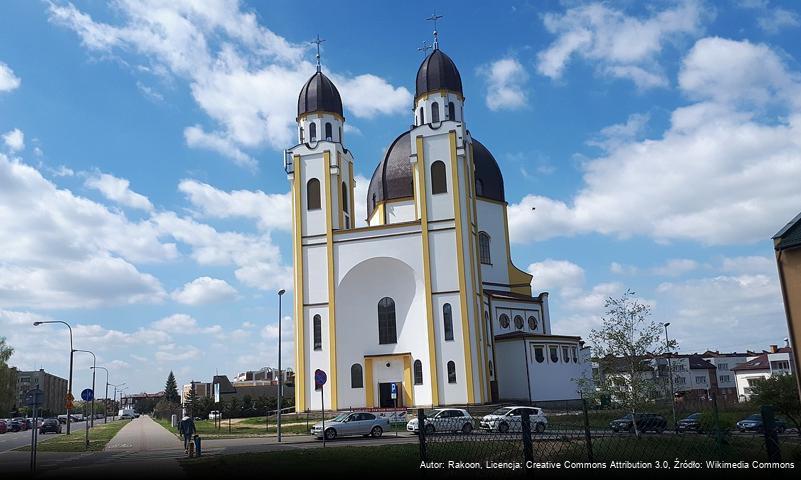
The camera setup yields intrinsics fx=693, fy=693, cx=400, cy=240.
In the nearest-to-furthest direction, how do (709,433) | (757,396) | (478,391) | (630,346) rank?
(709,433) → (630,346) → (757,396) → (478,391)

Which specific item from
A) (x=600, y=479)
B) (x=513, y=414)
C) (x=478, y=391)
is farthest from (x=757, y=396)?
(x=600, y=479)

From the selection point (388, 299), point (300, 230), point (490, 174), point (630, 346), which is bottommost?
point (630, 346)

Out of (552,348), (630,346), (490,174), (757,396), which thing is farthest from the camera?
(490,174)

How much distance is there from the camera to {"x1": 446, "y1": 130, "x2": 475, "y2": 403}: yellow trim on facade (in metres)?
43.8

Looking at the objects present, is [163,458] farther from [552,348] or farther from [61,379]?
[61,379]

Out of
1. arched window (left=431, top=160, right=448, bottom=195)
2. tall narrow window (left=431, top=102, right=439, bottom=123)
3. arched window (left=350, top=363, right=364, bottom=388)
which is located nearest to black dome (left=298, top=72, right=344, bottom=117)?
tall narrow window (left=431, top=102, right=439, bottom=123)

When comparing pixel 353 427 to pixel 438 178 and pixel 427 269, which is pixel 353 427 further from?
pixel 438 178

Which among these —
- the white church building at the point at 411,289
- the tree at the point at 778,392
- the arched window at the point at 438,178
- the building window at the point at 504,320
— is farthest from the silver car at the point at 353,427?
the building window at the point at 504,320

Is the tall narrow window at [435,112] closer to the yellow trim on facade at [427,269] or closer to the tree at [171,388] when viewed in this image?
the yellow trim on facade at [427,269]

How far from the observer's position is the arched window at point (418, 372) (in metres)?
45.9

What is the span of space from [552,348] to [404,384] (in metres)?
12.6

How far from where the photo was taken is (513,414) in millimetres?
27469

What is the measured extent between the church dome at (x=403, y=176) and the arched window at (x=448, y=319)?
12.7m

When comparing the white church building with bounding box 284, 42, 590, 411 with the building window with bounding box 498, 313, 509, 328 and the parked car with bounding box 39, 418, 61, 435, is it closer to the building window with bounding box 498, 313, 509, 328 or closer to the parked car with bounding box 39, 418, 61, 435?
the building window with bounding box 498, 313, 509, 328
